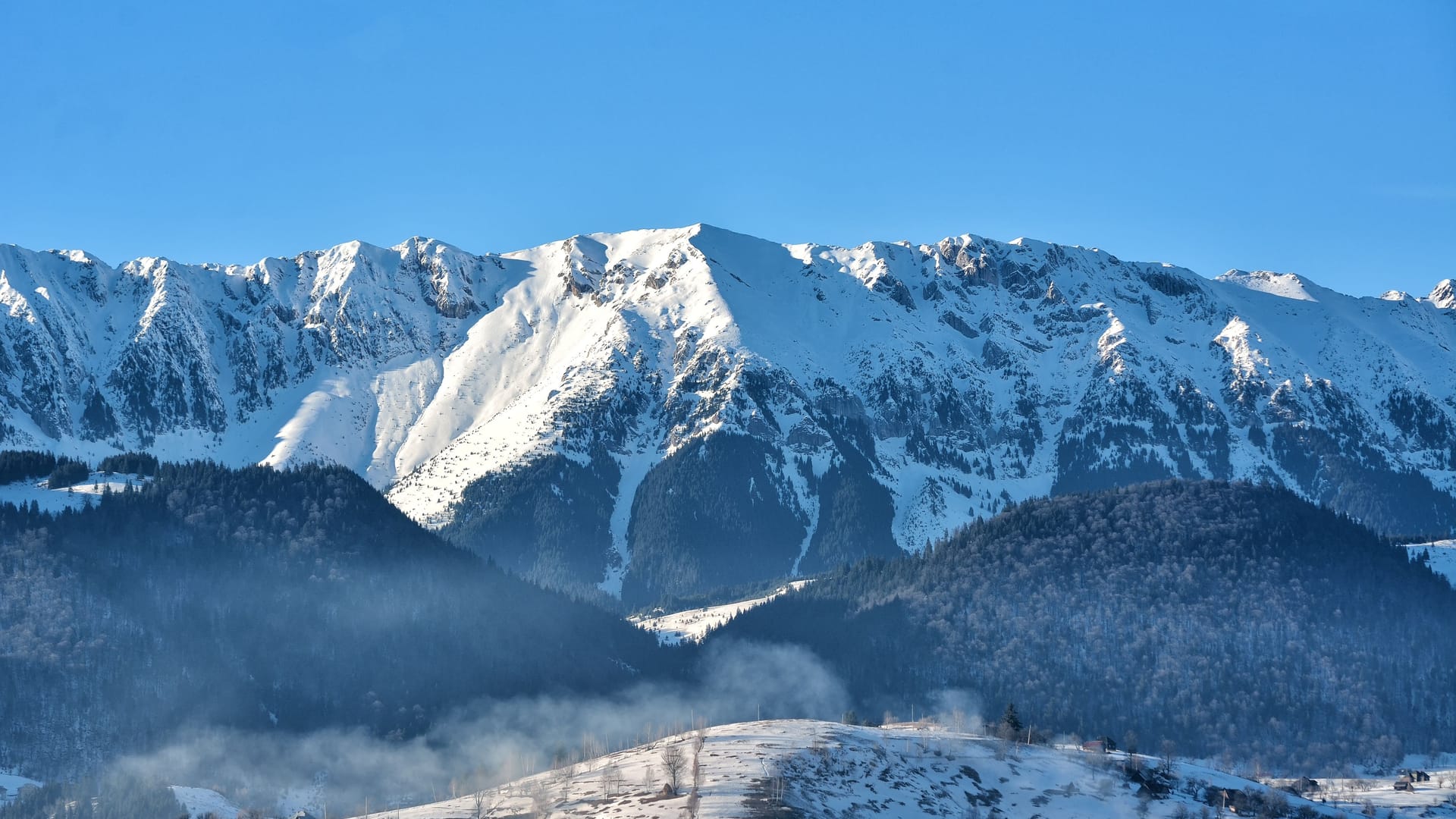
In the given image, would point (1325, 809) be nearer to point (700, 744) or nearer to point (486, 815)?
point (700, 744)

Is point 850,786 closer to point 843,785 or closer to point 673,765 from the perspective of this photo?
point 843,785

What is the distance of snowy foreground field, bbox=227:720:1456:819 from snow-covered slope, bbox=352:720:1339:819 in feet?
0.65

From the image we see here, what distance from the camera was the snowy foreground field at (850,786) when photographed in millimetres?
165500

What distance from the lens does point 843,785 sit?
17412cm

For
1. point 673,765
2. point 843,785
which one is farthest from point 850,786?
point 673,765

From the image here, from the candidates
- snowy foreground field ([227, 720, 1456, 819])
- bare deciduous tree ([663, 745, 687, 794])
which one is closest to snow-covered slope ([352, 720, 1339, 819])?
snowy foreground field ([227, 720, 1456, 819])

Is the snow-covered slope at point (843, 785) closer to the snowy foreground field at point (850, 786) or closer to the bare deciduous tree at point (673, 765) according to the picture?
the snowy foreground field at point (850, 786)

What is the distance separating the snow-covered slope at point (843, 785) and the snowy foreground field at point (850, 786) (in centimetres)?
20

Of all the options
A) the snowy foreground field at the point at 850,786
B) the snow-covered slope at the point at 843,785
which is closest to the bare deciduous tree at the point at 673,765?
the snowy foreground field at the point at 850,786

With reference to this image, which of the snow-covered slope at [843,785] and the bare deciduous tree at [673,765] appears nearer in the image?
the snow-covered slope at [843,785]

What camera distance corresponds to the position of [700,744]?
625 feet

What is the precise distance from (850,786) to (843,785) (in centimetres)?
76

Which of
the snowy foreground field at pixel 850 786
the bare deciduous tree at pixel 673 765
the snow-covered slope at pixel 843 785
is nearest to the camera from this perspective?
the snow-covered slope at pixel 843 785

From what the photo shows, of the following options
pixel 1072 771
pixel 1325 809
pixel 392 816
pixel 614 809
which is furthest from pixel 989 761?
pixel 392 816
